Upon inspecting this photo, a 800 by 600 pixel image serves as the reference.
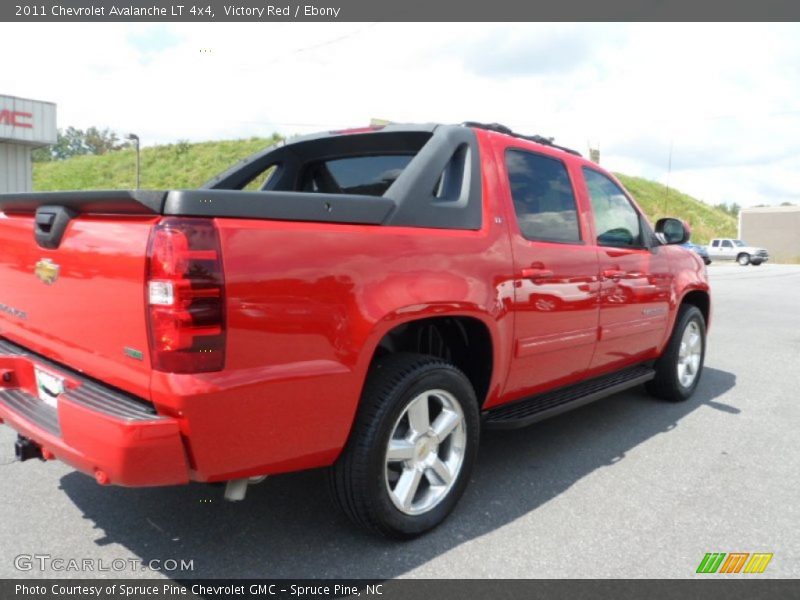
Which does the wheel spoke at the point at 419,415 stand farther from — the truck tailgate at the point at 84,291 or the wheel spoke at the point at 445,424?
the truck tailgate at the point at 84,291

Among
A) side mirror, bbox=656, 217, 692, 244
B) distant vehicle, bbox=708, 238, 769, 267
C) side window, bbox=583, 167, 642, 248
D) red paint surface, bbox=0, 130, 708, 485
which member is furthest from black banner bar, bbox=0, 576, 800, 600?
distant vehicle, bbox=708, 238, 769, 267

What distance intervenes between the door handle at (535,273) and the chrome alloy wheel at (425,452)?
0.80 meters

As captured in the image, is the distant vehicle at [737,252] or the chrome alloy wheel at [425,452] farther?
the distant vehicle at [737,252]

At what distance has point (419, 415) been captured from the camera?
9.38 feet

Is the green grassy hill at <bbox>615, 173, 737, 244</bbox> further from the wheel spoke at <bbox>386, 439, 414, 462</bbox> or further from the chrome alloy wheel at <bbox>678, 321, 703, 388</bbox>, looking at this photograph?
the wheel spoke at <bbox>386, 439, 414, 462</bbox>

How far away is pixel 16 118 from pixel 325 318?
776 inches

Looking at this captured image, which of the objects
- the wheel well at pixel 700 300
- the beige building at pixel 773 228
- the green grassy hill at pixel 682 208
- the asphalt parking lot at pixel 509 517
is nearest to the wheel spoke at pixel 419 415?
the asphalt parking lot at pixel 509 517

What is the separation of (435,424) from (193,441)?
1.20 m

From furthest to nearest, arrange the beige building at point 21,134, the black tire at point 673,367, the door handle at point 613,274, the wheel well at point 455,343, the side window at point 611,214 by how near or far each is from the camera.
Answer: the beige building at point 21,134 → the black tire at point 673,367 → the side window at point 611,214 → the door handle at point 613,274 → the wheel well at point 455,343

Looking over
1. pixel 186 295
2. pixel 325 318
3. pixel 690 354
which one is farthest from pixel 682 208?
pixel 186 295

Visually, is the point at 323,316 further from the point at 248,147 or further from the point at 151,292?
the point at 248,147

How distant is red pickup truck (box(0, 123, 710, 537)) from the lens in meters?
2.10

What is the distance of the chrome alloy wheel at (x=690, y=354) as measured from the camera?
17.0 feet

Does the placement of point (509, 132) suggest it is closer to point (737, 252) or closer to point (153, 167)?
point (153, 167)
